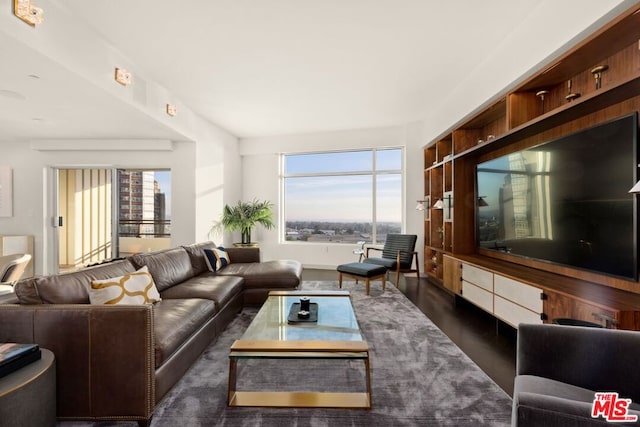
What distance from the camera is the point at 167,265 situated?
10.4ft

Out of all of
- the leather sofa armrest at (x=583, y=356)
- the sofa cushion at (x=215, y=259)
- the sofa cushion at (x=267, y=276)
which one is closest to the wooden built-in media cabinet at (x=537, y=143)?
the leather sofa armrest at (x=583, y=356)

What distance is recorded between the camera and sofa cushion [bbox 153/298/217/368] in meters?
1.83

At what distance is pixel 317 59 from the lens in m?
3.38

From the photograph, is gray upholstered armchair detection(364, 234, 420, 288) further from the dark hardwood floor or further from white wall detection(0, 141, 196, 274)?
white wall detection(0, 141, 196, 274)

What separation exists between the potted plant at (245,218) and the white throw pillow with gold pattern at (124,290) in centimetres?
353

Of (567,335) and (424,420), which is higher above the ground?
(567,335)

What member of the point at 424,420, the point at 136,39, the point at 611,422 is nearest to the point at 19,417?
the point at 424,420

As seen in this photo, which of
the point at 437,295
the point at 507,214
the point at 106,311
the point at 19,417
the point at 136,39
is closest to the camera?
the point at 19,417

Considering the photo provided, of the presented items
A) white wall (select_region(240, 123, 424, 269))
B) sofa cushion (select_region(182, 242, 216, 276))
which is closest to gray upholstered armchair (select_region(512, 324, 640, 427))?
sofa cushion (select_region(182, 242, 216, 276))

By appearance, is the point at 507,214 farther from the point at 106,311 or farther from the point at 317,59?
the point at 106,311

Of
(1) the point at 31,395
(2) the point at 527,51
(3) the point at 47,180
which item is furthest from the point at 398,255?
(3) the point at 47,180

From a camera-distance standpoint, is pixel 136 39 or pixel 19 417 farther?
pixel 136 39

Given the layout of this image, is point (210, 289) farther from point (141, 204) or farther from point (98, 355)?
point (141, 204)

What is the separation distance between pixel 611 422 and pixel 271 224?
5862mm
